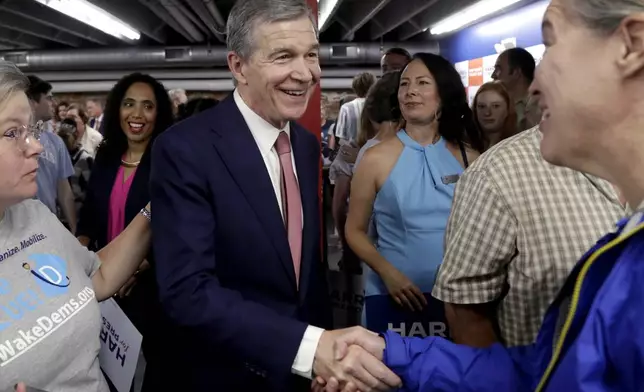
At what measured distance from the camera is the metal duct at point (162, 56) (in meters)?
13.7

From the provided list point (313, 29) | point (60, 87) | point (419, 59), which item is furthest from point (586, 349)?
point (60, 87)

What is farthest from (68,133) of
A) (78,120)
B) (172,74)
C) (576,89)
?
(172,74)

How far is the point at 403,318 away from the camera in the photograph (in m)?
2.54

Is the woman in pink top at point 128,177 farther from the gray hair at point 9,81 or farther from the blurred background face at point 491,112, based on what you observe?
the blurred background face at point 491,112

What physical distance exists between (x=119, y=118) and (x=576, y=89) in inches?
112

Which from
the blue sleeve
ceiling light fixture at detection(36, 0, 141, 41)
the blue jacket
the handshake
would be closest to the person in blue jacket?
the blue jacket

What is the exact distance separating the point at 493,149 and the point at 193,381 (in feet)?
3.26

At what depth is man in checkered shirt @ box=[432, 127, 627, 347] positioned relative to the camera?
4.22ft

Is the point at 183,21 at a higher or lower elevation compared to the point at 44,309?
higher

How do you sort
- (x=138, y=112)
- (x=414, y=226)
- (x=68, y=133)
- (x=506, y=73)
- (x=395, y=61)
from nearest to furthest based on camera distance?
(x=414, y=226), (x=138, y=112), (x=506, y=73), (x=395, y=61), (x=68, y=133)

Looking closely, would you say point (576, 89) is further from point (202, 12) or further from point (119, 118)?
point (202, 12)

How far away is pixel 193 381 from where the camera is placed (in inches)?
64.9

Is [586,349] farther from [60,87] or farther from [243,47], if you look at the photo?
[60,87]

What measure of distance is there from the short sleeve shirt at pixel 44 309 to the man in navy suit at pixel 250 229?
0.66ft
